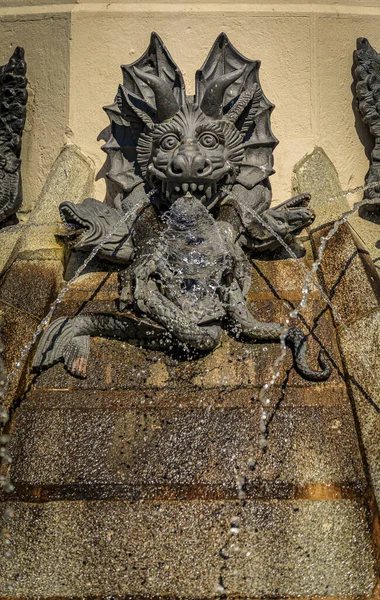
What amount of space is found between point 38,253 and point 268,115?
5.64 feet

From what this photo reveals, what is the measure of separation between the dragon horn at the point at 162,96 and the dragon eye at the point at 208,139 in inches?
9.8

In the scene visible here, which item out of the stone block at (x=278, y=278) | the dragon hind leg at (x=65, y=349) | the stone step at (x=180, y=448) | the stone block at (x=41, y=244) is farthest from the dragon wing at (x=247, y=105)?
the stone step at (x=180, y=448)

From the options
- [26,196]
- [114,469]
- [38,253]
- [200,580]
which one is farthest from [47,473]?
[26,196]

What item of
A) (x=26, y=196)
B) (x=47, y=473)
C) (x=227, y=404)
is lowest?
(x=47, y=473)

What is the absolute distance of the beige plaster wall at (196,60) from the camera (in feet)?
17.7

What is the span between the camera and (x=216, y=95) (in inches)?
180

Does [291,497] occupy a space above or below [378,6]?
below

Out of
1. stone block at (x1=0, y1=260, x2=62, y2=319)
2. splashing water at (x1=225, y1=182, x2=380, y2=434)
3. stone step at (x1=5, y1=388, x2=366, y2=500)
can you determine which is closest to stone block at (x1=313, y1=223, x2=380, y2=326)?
splashing water at (x1=225, y1=182, x2=380, y2=434)

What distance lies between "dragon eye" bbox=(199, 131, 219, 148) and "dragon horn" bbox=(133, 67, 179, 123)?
0.82 feet

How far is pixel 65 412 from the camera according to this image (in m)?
3.72

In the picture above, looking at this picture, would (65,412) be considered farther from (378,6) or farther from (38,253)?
(378,6)

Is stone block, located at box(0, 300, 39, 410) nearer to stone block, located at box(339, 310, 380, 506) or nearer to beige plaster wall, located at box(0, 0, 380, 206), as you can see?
beige plaster wall, located at box(0, 0, 380, 206)

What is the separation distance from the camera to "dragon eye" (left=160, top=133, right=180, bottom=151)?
177 inches

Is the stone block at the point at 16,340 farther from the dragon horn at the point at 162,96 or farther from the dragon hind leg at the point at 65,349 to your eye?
the dragon horn at the point at 162,96
